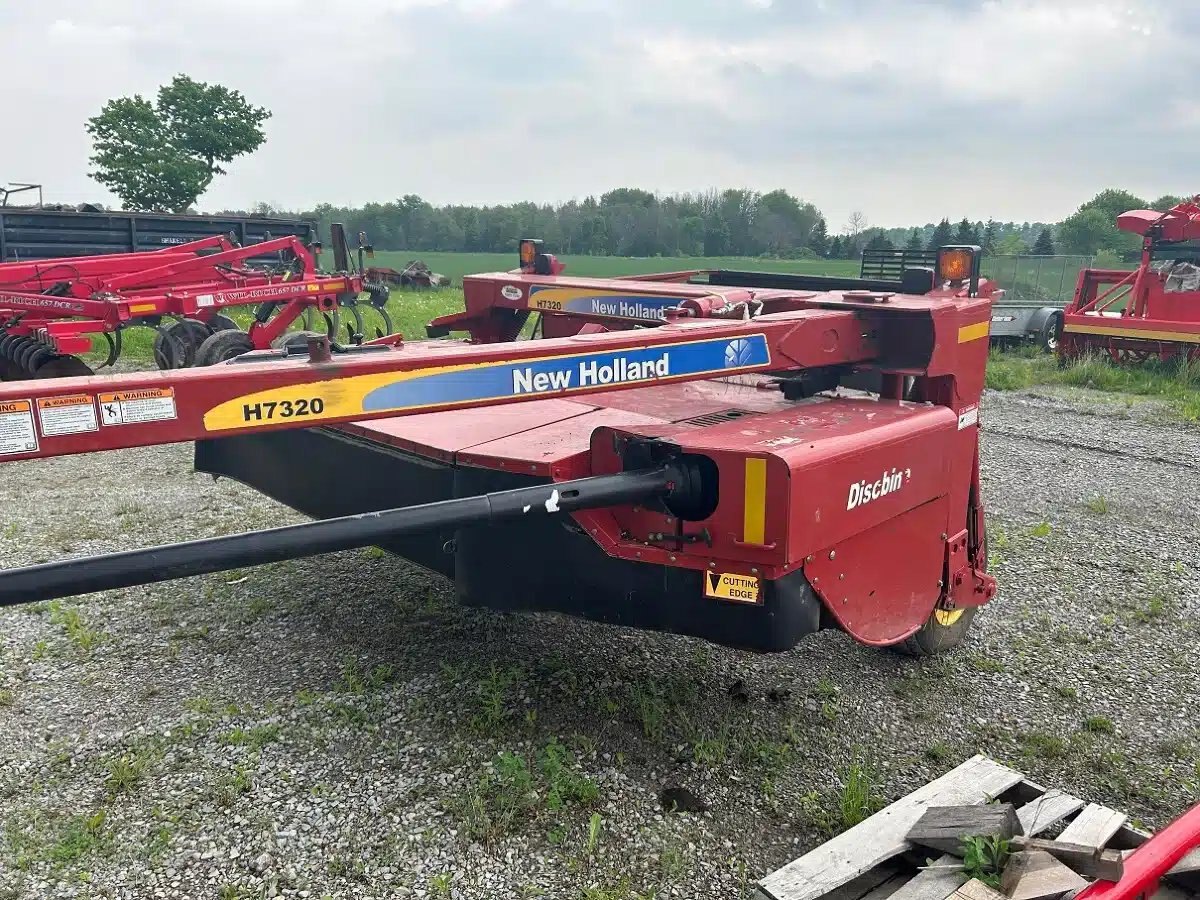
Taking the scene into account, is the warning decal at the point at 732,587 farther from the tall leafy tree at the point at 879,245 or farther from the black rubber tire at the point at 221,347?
the black rubber tire at the point at 221,347

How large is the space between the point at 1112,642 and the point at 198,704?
3645mm

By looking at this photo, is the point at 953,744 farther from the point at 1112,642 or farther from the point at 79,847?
the point at 79,847

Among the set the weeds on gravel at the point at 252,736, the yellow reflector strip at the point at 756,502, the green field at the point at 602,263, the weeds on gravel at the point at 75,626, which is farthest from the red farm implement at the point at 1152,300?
the weeds on gravel at the point at 75,626

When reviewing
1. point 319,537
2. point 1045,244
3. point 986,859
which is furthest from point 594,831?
point 1045,244

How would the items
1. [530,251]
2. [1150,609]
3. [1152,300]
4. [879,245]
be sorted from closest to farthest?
[1150,609]
[530,251]
[879,245]
[1152,300]

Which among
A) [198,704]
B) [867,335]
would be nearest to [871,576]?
[867,335]

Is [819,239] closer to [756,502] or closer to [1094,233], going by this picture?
[1094,233]

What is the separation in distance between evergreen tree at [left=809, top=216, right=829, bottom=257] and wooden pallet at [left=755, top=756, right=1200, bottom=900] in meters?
26.0

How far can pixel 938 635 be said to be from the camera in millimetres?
3885

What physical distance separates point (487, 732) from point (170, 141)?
32.2 meters

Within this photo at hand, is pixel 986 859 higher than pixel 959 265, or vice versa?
pixel 959 265

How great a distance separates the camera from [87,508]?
5820mm

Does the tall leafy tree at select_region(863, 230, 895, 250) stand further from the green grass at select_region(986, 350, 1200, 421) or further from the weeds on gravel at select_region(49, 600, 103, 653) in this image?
the weeds on gravel at select_region(49, 600, 103, 653)

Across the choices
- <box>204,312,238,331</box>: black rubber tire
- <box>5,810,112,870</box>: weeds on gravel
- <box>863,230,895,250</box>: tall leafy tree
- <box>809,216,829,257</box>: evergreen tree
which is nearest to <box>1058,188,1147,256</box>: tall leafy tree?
<box>809,216,829,257</box>: evergreen tree
